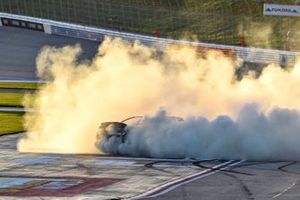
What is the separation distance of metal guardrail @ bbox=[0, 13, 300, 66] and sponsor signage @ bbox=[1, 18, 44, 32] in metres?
0.32

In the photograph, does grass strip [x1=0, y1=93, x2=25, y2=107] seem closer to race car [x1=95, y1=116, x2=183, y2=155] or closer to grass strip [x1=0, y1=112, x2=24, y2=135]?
grass strip [x1=0, y1=112, x2=24, y2=135]

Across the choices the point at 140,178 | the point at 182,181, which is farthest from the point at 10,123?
the point at 182,181

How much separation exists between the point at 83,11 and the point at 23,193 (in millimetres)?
52392

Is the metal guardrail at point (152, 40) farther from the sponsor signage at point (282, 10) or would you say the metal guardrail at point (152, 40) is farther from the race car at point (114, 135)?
the race car at point (114, 135)

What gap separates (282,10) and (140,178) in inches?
1702

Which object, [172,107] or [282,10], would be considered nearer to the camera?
[172,107]

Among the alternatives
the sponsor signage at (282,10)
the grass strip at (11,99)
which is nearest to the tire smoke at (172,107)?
the grass strip at (11,99)

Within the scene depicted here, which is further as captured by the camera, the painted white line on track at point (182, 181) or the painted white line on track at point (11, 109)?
the painted white line on track at point (11, 109)

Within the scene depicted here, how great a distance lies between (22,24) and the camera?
2411 inches

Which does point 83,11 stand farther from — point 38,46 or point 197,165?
point 197,165

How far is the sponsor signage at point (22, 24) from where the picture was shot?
198 ft

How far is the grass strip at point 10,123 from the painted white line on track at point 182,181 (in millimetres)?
12136

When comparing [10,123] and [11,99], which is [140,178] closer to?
[10,123]

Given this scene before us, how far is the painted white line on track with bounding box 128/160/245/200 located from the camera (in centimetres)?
1196
